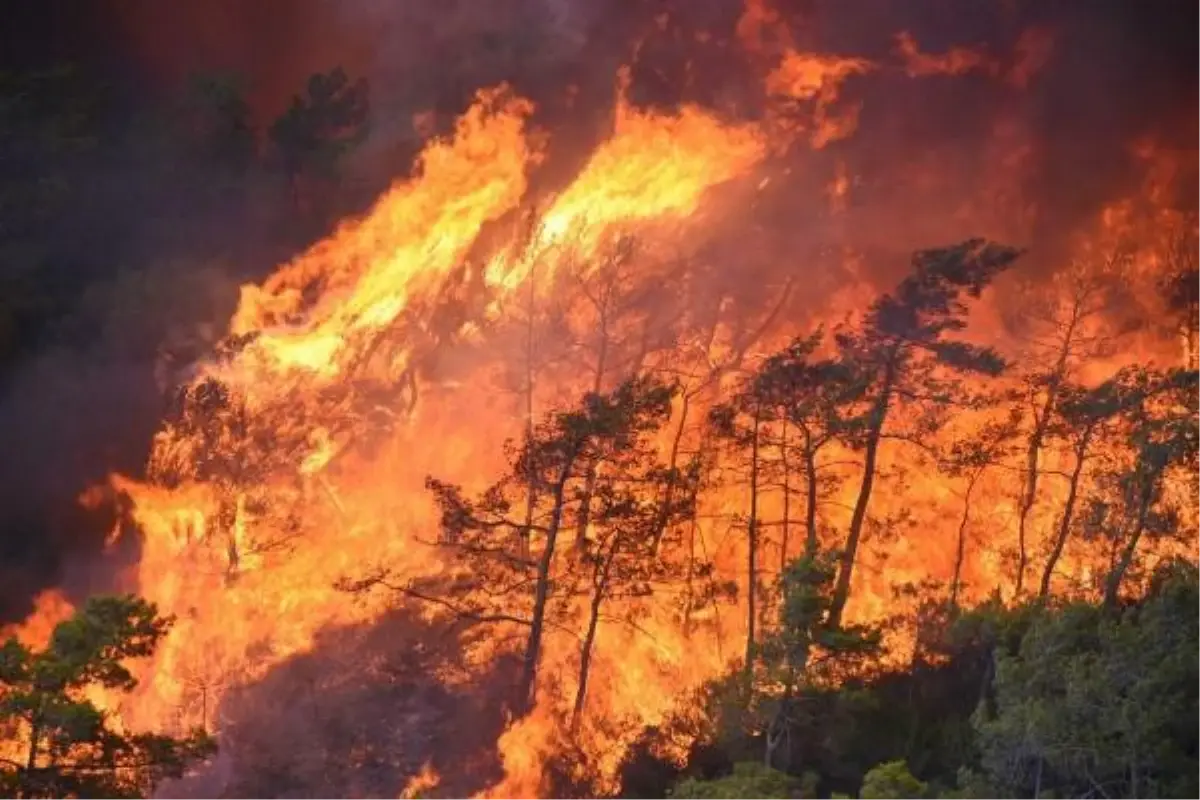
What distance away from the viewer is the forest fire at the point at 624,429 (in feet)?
Answer: 79.1

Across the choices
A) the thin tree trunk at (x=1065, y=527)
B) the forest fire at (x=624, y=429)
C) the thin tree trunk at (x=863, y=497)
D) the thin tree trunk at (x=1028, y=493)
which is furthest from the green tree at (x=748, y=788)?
the thin tree trunk at (x=1028, y=493)

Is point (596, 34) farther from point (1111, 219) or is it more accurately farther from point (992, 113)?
point (1111, 219)

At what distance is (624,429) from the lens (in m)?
22.0

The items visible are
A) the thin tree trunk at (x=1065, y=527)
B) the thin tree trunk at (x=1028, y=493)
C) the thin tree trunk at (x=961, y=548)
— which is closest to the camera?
the thin tree trunk at (x=1065, y=527)

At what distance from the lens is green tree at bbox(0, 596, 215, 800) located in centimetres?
1525

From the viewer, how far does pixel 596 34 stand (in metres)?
37.3

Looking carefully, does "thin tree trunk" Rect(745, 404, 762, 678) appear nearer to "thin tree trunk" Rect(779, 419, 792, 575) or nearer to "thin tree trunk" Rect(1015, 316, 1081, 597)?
"thin tree trunk" Rect(779, 419, 792, 575)

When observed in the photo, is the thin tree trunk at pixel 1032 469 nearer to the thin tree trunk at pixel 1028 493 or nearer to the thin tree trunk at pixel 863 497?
the thin tree trunk at pixel 1028 493

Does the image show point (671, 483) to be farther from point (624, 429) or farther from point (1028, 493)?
point (1028, 493)

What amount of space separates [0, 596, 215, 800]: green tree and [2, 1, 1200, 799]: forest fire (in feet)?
25.2

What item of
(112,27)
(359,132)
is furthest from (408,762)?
(112,27)

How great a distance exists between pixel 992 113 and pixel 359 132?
76.1 ft

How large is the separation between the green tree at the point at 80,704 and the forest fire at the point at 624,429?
25.2 ft

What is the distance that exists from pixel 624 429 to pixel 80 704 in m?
11.2
